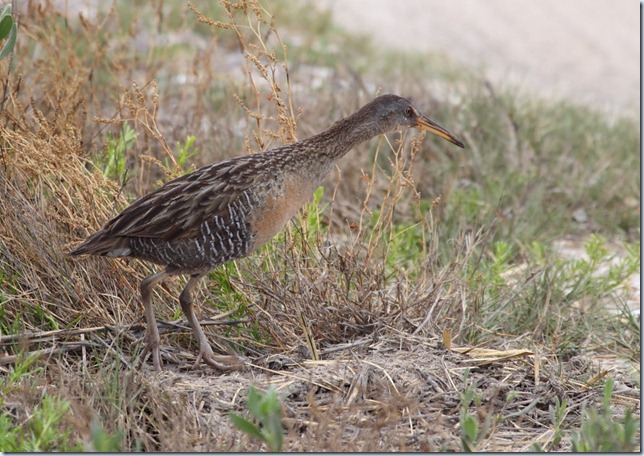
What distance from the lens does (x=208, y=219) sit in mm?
4332

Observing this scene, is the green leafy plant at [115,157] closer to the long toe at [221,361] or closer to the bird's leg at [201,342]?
the bird's leg at [201,342]

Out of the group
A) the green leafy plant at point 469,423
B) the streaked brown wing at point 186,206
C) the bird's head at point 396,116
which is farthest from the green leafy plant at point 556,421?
the streaked brown wing at point 186,206

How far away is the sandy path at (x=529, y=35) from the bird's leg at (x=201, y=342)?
777 cm

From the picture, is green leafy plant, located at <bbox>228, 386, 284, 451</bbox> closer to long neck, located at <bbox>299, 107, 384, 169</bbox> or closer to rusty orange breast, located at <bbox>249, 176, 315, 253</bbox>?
rusty orange breast, located at <bbox>249, 176, 315, 253</bbox>

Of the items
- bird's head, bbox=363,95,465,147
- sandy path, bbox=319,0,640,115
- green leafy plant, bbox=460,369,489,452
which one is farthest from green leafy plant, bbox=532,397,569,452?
sandy path, bbox=319,0,640,115

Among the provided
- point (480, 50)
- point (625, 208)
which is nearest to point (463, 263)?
point (625, 208)

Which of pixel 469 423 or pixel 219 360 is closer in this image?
pixel 469 423

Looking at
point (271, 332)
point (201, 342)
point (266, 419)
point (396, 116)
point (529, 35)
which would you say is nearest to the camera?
point (266, 419)

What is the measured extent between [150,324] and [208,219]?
0.54 metres

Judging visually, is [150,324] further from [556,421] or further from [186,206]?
[556,421]

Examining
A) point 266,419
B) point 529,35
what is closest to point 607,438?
point 266,419

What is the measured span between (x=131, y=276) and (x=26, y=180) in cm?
73

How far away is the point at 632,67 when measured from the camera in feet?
42.1

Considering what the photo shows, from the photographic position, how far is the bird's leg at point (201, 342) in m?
4.45
